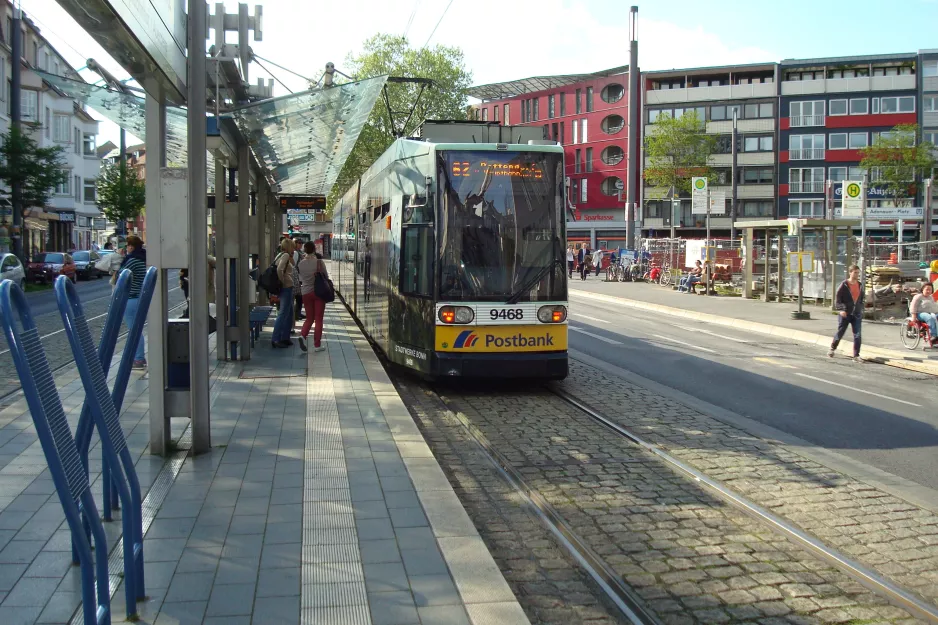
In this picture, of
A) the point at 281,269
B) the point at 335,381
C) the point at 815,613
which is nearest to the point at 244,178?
the point at 281,269

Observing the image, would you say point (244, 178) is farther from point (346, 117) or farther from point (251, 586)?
point (251, 586)

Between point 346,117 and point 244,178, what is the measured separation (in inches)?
96.0

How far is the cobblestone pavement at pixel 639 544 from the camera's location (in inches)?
183

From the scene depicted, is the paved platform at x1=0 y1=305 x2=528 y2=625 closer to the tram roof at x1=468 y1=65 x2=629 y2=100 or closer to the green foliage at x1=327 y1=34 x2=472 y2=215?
the green foliage at x1=327 y1=34 x2=472 y2=215

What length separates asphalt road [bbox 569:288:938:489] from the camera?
8.87 metres

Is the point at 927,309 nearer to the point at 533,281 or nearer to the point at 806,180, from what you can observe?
the point at 533,281

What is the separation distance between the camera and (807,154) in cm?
7356

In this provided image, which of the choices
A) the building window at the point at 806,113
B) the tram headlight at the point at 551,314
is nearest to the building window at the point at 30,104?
the tram headlight at the point at 551,314

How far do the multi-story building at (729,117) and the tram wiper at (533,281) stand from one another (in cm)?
6404

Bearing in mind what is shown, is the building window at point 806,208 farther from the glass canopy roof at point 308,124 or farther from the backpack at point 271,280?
the backpack at point 271,280

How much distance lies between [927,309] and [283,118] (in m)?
12.9

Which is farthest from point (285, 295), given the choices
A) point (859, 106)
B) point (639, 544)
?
point (859, 106)

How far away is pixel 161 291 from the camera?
706cm

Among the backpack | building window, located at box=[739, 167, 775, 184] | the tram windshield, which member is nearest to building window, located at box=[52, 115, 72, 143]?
the backpack
